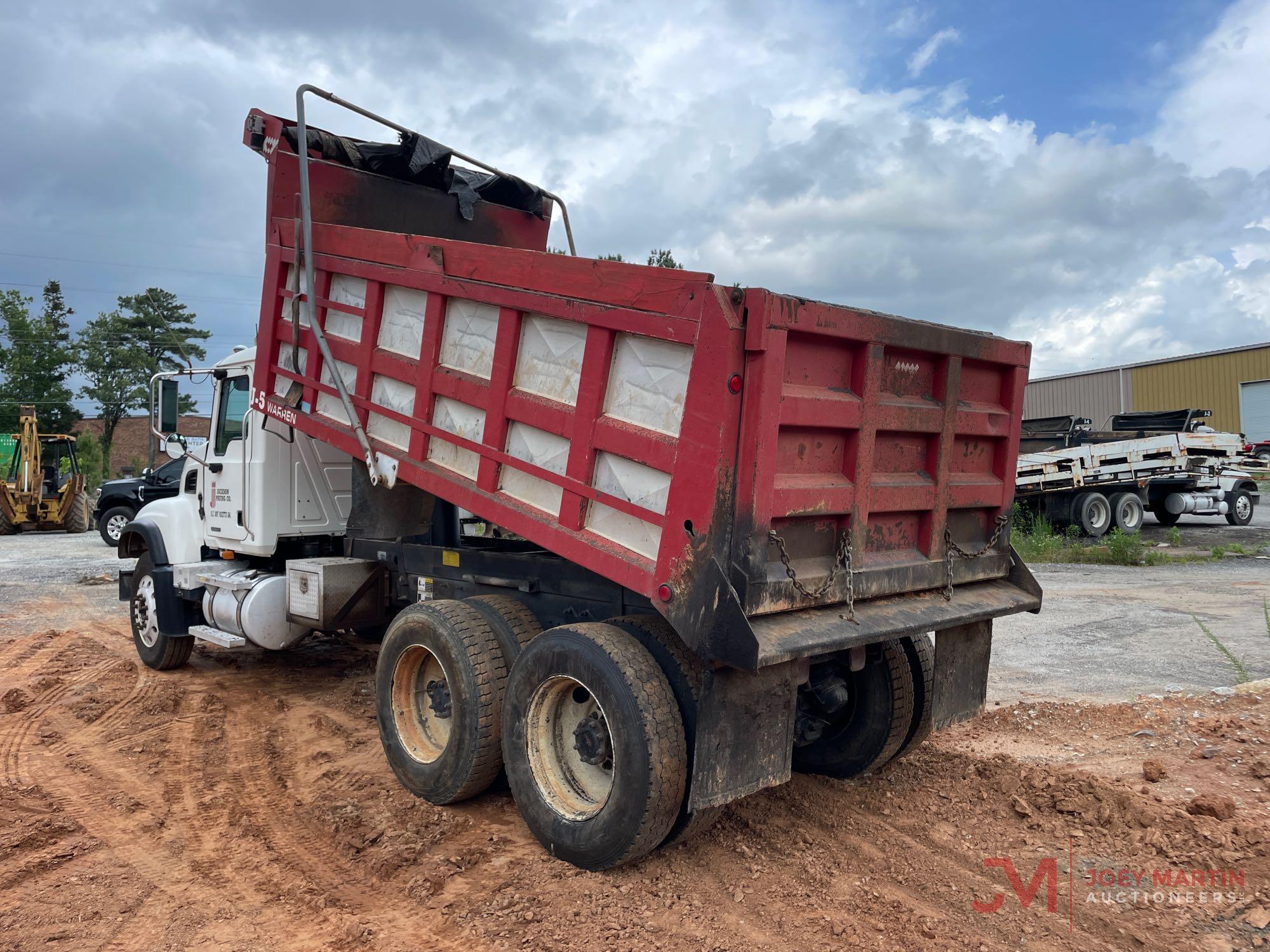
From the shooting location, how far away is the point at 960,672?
4602 mm

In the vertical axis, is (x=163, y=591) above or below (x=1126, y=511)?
below

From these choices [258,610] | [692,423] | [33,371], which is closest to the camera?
[692,423]

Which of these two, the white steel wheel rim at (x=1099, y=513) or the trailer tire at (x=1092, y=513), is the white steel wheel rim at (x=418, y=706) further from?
the white steel wheel rim at (x=1099, y=513)

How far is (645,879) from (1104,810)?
7.44 feet


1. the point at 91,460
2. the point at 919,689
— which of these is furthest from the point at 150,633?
the point at 91,460

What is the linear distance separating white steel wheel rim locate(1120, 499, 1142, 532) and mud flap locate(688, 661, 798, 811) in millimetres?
17174

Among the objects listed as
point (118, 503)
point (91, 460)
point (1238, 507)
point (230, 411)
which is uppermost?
point (1238, 507)

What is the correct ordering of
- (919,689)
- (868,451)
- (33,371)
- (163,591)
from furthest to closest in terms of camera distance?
(33,371)
(163,591)
(919,689)
(868,451)

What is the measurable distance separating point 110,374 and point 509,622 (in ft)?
132

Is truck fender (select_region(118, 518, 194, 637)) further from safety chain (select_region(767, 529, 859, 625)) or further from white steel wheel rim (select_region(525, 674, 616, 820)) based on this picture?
safety chain (select_region(767, 529, 859, 625))

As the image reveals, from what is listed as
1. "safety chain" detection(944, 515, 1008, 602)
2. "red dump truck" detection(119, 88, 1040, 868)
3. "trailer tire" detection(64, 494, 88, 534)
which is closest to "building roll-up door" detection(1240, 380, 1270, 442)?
"safety chain" detection(944, 515, 1008, 602)

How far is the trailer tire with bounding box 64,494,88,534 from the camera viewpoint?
2303 cm

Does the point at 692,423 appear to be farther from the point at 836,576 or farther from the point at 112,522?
the point at 112,522

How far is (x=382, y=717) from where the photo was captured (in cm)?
490
